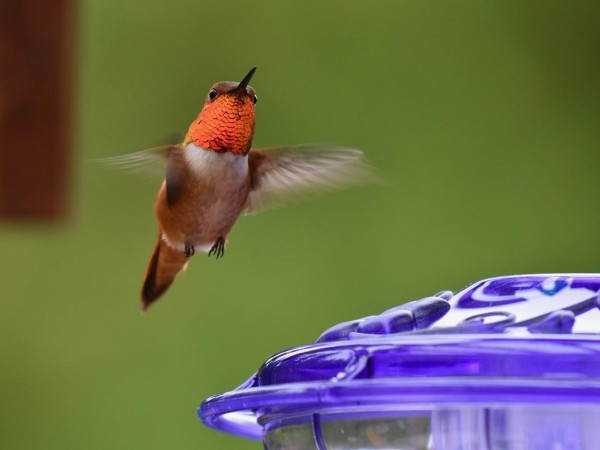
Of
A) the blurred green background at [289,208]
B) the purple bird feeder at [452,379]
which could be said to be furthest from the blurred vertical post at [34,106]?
the blurred green background at [289,208]

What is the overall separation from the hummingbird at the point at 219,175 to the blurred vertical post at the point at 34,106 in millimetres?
476

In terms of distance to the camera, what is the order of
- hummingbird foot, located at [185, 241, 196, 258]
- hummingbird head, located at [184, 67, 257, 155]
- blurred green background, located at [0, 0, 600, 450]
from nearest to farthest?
hummingbird head, located at [184, 67, 257, 155]
hummingbird foot, located at [185, 241, 196, 258]
blurred green background, located at [0, 0, 600, 450]

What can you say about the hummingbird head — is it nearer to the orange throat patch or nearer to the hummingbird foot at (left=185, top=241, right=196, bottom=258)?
the orange throat patch

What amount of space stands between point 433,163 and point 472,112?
0.24 metres

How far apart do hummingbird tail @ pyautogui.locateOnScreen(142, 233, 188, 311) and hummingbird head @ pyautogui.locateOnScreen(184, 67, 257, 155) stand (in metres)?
0.23

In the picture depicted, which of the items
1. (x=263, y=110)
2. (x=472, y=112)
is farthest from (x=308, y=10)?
(x=472, y=112)

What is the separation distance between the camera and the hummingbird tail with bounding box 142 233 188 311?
194 cm

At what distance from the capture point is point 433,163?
12.5 ft

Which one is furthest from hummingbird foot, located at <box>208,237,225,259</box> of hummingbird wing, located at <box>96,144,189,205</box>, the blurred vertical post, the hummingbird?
the blurred vertical post

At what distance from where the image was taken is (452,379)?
0.97 m

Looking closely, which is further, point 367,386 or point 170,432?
point 170,432

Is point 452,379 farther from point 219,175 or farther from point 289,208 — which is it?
point 289,208

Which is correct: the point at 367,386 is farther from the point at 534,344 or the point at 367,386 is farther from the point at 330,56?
the point at 330,56

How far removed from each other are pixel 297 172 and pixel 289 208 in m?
1.83
